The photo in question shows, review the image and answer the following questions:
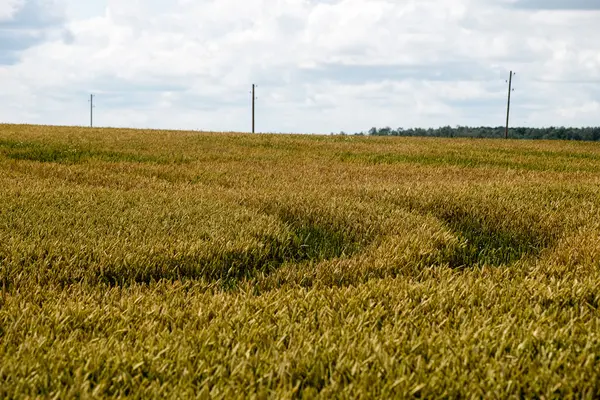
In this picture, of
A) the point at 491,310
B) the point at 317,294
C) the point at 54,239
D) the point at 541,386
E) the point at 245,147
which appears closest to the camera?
the point at 541,386

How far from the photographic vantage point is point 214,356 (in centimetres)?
308

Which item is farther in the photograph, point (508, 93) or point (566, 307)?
point (508, 93)

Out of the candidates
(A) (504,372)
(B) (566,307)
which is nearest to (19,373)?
(A) (504,372)

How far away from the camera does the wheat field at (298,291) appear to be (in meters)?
2.90

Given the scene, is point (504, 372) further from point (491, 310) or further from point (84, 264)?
point (84, 264)

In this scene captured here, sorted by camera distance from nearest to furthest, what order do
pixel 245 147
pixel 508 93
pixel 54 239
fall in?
pixel 54 239, pixel 245 147, pixel 508 93

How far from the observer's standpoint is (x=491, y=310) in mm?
3877

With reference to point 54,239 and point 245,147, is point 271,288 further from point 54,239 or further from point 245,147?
point 245,147

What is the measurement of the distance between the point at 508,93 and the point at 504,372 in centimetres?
5962

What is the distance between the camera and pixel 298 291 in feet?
14.1

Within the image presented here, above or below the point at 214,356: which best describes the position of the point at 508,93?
above

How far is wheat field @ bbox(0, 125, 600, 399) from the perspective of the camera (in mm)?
2898

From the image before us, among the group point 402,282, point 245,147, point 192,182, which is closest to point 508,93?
point 245,147

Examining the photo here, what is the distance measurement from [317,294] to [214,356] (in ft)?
4.12
